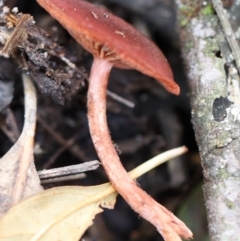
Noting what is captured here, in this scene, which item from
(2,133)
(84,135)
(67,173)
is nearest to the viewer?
(67,173)

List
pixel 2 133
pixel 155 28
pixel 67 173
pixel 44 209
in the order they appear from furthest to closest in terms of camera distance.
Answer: pixel 155 28 → pixel 2 133 → pixel 67 173 → pixel 44 209

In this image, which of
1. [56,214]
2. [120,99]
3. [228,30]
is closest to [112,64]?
[120,99]

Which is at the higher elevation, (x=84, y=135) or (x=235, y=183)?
(x=235, y=183)

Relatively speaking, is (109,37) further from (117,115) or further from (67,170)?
(117,115)

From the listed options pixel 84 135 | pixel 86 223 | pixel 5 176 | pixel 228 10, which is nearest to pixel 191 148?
pixel 84 135

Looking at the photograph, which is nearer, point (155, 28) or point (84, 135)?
point (84, 135)

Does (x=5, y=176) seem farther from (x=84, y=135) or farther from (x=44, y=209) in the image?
(x=84, y=135)

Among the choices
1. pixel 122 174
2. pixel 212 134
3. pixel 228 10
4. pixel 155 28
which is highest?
pixel 228 10

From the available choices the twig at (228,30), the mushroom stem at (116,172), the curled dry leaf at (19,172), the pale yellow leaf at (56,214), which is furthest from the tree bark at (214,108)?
the curled dry leaf at (19,172)
